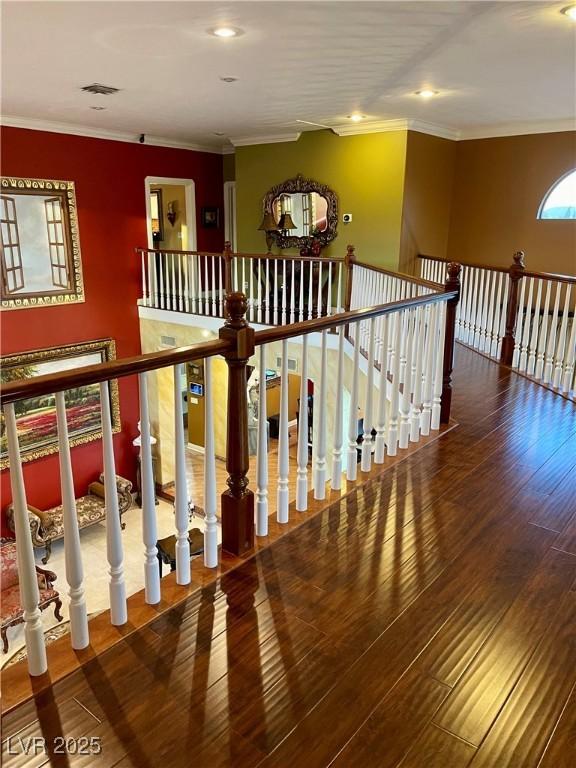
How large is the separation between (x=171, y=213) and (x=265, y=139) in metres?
4.02

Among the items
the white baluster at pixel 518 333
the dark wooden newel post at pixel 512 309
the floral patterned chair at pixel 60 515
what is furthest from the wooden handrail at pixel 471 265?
the floral patterned chair at pixel 60 515

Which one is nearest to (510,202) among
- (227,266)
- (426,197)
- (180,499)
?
(426,197)

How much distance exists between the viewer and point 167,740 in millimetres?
1456

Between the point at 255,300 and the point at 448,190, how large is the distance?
129 inches

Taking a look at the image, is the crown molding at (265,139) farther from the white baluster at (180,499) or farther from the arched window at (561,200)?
the white baluster at (180,499)

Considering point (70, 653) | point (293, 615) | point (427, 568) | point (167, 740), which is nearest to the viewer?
point (167, 740)

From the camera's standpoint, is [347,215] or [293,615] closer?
[293,615]

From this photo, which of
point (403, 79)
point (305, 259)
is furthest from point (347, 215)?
point (403, 79)

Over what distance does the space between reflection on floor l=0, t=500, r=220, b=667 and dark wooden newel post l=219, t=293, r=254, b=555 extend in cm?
385

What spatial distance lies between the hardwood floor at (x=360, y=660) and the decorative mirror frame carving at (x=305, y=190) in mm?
6120

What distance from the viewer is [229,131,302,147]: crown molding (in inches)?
323

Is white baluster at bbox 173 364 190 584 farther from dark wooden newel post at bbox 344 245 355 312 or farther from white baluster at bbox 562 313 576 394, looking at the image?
dark wooden newel post at bbox 344 245 355 312

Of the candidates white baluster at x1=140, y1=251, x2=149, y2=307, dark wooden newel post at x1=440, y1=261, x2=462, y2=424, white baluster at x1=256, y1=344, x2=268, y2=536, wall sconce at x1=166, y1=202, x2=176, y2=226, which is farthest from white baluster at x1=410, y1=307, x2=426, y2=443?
wall sconce at x1=166, y1=202, x2=176, y2=226

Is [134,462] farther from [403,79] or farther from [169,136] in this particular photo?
[403,79]
